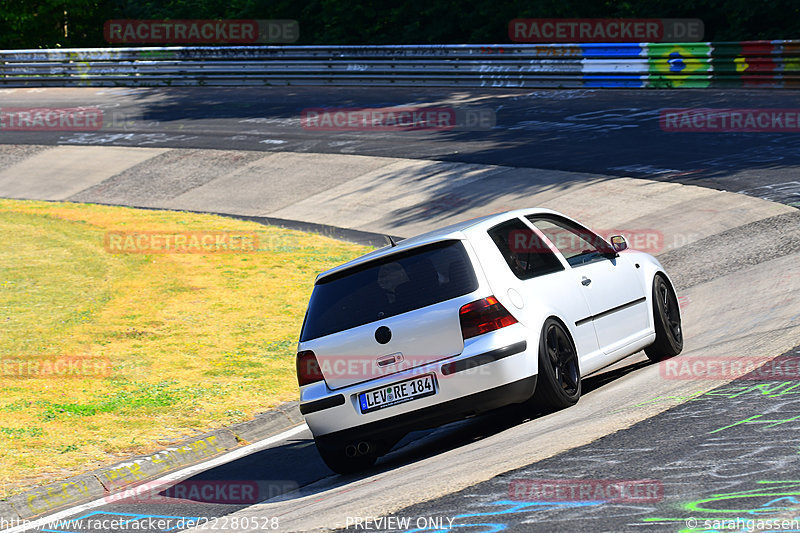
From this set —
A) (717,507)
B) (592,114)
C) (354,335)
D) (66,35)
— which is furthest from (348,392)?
(66,35)

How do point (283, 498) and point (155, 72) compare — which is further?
point (155, 72)

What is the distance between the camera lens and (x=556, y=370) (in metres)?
7.79

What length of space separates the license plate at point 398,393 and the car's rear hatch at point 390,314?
4.2 inches

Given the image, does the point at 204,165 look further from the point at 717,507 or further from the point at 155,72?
the point at 717,507

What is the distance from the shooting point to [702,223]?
48.9 feet

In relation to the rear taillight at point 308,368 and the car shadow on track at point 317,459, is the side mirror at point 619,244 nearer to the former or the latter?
the car shadow on track at point 317,459

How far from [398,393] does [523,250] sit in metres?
1.59

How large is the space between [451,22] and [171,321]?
2402 centimetres

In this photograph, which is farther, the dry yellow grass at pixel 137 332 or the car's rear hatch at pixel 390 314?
the dry yellow grass at pixel 137 332

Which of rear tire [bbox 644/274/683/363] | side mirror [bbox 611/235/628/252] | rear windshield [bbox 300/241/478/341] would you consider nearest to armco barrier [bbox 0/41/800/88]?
rear tire [bbox 644/274/683/363]
